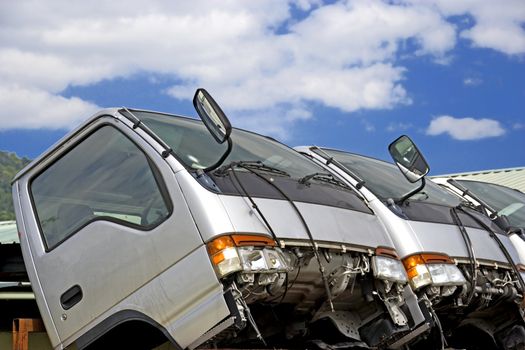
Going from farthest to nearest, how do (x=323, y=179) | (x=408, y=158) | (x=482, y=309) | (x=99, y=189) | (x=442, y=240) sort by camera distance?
(x=482, y=309) → (x=442, y=240) → (x=408, y=158) → (x=323, y=179) → (x=99, y=189)

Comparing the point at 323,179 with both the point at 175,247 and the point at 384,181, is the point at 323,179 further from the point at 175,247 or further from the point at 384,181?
the point at 175,247

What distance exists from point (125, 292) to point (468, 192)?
475cm

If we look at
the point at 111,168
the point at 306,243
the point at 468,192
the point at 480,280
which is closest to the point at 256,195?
the point at 306,243

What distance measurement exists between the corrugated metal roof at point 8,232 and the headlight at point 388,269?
503 centimetres

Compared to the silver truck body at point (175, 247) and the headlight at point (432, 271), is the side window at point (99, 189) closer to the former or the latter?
the silver truck body at point (175, 247)

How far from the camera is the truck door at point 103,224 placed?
5.18 meters

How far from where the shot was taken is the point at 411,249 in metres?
6.65

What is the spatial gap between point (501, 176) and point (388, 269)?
49.9ft

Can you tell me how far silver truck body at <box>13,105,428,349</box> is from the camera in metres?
5.02

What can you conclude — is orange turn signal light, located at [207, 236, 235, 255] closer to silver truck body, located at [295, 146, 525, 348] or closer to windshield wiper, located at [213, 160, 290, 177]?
windshield wiper, located at [213, 160, 290, 177]

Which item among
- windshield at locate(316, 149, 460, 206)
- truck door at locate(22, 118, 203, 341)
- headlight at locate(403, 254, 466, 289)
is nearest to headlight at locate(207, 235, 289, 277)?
truck door at locate(22, 118, 203, 341)

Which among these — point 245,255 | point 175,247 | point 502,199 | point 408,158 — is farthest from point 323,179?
point 502,199

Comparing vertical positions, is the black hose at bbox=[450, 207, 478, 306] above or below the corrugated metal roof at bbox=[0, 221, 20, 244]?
below

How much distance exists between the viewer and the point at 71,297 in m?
5.46
